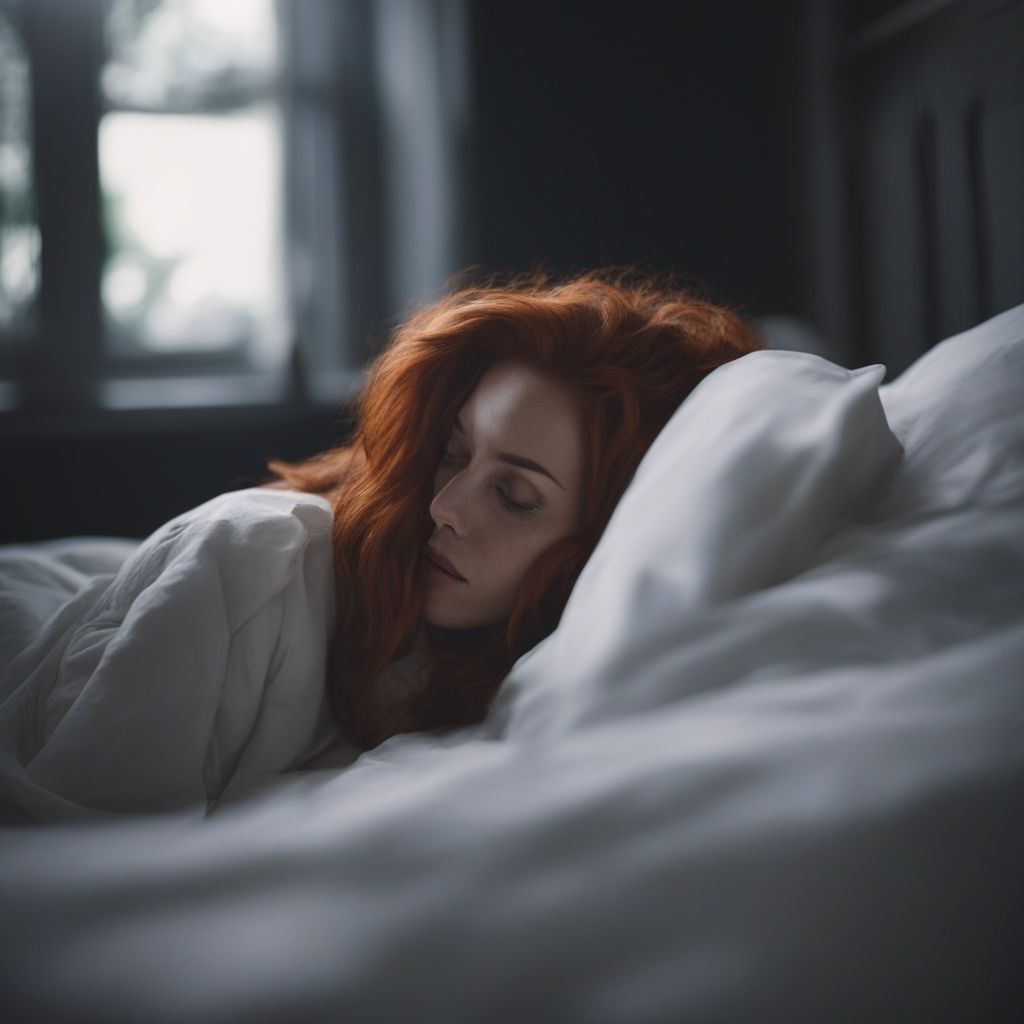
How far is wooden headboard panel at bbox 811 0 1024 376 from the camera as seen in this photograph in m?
1.63

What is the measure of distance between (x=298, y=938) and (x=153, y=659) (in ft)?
1.28

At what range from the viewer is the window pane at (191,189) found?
250 cm

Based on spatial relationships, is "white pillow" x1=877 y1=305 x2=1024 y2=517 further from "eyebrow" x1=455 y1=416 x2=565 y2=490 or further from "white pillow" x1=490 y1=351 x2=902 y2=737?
"eyebrow" x1=455 y1=416 x2=565 y2=490

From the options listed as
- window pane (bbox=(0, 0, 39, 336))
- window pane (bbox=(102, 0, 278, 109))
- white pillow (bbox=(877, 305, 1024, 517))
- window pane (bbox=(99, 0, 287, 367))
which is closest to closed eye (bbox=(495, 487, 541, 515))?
white pillow (bbox=(877, 305, 1024, 517))

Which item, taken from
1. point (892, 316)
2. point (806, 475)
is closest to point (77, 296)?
point (892, 316)

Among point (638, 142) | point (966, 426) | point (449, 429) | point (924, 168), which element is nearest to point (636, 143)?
point (638, 142)

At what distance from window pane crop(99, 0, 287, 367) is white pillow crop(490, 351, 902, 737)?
A: 2.03 metres

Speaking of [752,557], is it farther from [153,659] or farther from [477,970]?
[153,659]

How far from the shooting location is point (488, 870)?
1.38 feet

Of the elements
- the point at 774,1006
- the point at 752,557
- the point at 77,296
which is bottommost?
the point at 774,1006

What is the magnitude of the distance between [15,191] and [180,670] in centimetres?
208

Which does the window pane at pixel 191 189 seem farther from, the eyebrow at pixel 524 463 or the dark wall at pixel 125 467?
the eyebrow at pixel 524 463

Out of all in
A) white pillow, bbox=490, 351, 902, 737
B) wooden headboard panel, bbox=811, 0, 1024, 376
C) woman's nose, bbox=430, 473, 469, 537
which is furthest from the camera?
wooden headboard panel, bbox=811, 0, 1024, 376

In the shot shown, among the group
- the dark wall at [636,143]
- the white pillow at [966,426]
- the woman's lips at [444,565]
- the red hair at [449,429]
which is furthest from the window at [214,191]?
the white pillow at [966,426]
